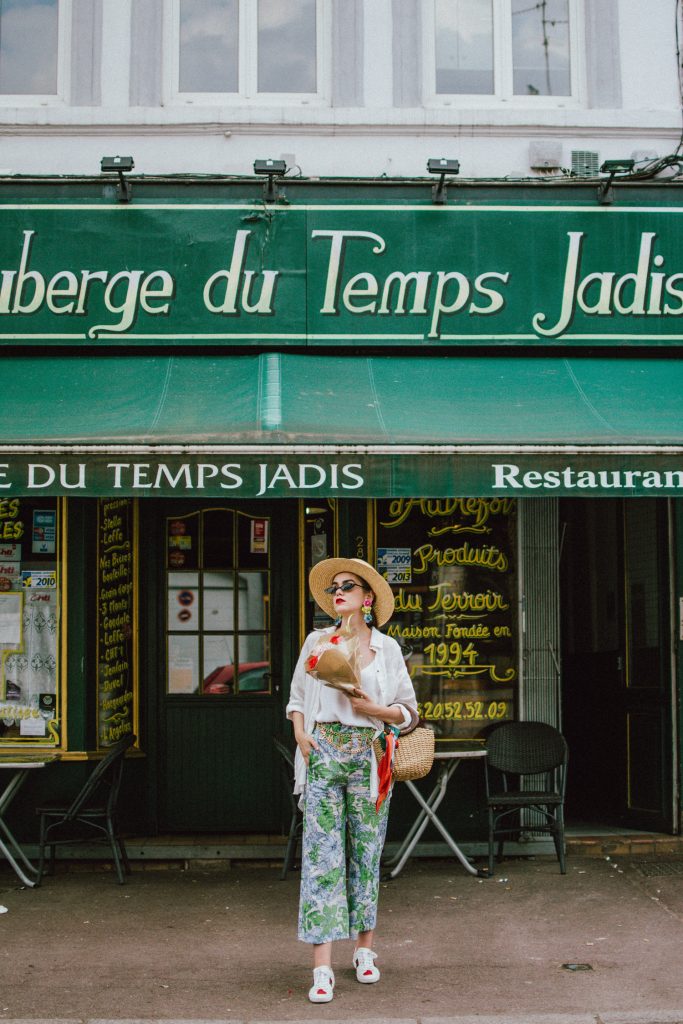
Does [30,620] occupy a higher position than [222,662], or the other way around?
[30,620]

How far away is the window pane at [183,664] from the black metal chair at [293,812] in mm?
951

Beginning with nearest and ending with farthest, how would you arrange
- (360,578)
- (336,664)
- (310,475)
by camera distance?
1. (336,664)
2. (360,578)
3. (310,475)

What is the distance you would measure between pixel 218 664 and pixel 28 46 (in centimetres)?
480

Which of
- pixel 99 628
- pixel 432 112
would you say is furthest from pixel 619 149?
pixel 99 628

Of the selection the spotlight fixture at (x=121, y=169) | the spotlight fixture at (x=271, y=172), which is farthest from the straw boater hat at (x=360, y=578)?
the spotlight fixture at (x=121, y=169)

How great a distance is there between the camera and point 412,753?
589 cm

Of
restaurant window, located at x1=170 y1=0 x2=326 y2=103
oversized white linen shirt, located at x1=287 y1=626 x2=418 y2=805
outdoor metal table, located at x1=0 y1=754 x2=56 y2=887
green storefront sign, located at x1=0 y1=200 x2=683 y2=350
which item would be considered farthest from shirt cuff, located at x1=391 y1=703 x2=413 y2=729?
restaurant window, located at x1=170 y1=0 x2=326 y2=103

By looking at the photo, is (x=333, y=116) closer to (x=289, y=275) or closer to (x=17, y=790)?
(x=289, y=275)

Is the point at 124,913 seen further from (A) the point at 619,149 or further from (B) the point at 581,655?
(A) the point at 619,149

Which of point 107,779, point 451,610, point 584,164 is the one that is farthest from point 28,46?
point 107,779

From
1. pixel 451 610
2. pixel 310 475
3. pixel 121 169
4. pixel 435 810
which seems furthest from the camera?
pixel 451 610

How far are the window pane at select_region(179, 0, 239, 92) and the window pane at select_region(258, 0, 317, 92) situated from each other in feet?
0.68

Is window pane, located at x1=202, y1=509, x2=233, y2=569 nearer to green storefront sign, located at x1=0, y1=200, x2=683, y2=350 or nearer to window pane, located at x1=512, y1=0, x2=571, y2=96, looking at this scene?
green storefront sign, located at x1=0, y1=200, x2=683, y2=350

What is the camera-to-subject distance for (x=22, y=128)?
8.61m
